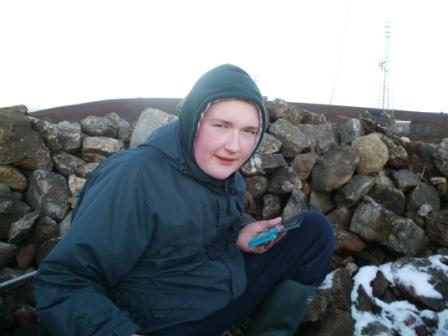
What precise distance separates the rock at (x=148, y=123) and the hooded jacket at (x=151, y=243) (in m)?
2.10

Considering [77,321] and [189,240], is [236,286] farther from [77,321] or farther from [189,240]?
[77,321]

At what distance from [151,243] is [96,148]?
95.0 inches

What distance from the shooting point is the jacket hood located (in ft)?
6.40

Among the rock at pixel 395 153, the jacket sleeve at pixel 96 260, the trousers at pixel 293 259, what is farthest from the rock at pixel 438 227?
the jacket sleeve at pixel 96 260

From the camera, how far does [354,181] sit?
4320 mm

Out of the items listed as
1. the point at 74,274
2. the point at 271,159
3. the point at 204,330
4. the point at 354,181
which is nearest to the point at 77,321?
the point at 74,274

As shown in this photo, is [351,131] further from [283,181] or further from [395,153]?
[283,181]

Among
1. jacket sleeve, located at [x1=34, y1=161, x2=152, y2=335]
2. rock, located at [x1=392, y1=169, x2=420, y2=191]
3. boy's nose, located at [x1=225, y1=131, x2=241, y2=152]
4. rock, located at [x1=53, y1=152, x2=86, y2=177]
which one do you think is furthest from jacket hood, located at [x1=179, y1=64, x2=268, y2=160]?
rock, located at [x1=392, y1=169, x2=420, y2=191]

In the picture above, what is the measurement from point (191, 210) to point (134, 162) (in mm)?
403

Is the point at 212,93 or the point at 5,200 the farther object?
the point at 5,200

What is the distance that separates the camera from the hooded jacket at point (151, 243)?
5.19 ft

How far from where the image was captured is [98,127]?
4.28 meters

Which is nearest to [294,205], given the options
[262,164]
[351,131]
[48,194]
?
[262,164]

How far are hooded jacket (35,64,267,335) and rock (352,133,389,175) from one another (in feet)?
8.72
